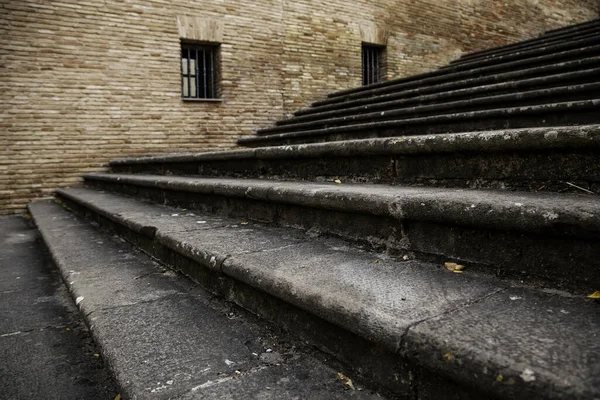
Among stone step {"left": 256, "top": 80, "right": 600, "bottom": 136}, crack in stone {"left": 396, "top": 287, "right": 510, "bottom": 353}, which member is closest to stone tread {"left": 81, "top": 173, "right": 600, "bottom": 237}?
crack in stone {"left": 396, "top": 287, "right": 510, "bottom": 353}

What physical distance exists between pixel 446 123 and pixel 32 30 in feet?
20.6

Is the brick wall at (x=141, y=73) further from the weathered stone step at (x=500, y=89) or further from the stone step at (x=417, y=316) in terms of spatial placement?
the stone step at (x=417, y=316)

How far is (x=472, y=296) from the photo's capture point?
121cm

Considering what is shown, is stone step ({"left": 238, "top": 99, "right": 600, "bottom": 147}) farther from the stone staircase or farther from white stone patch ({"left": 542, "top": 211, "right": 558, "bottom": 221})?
white stone patch ({"left": 542, "top": 211, "right": 558, "bottom": 221})

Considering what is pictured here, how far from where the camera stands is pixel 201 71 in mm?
7793

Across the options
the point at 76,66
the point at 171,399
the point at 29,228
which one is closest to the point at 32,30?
the point at 76,66

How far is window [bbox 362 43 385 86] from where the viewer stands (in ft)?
32.1

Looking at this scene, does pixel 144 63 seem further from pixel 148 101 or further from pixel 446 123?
pixel 446 123

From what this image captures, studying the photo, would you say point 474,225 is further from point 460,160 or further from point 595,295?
point 460,160

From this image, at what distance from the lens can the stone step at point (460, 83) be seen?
363 cm

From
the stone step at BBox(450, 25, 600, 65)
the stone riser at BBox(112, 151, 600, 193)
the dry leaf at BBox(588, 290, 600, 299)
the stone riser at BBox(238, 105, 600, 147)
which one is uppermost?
the stone step at BBox(450, 25, 600, 65)

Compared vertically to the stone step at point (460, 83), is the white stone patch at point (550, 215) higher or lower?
lower

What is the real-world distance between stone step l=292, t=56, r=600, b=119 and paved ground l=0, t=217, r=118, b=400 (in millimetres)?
3956

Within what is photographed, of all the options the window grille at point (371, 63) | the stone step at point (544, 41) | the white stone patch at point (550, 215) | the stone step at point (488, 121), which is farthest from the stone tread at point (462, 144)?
the window grille at point (371, 63)
